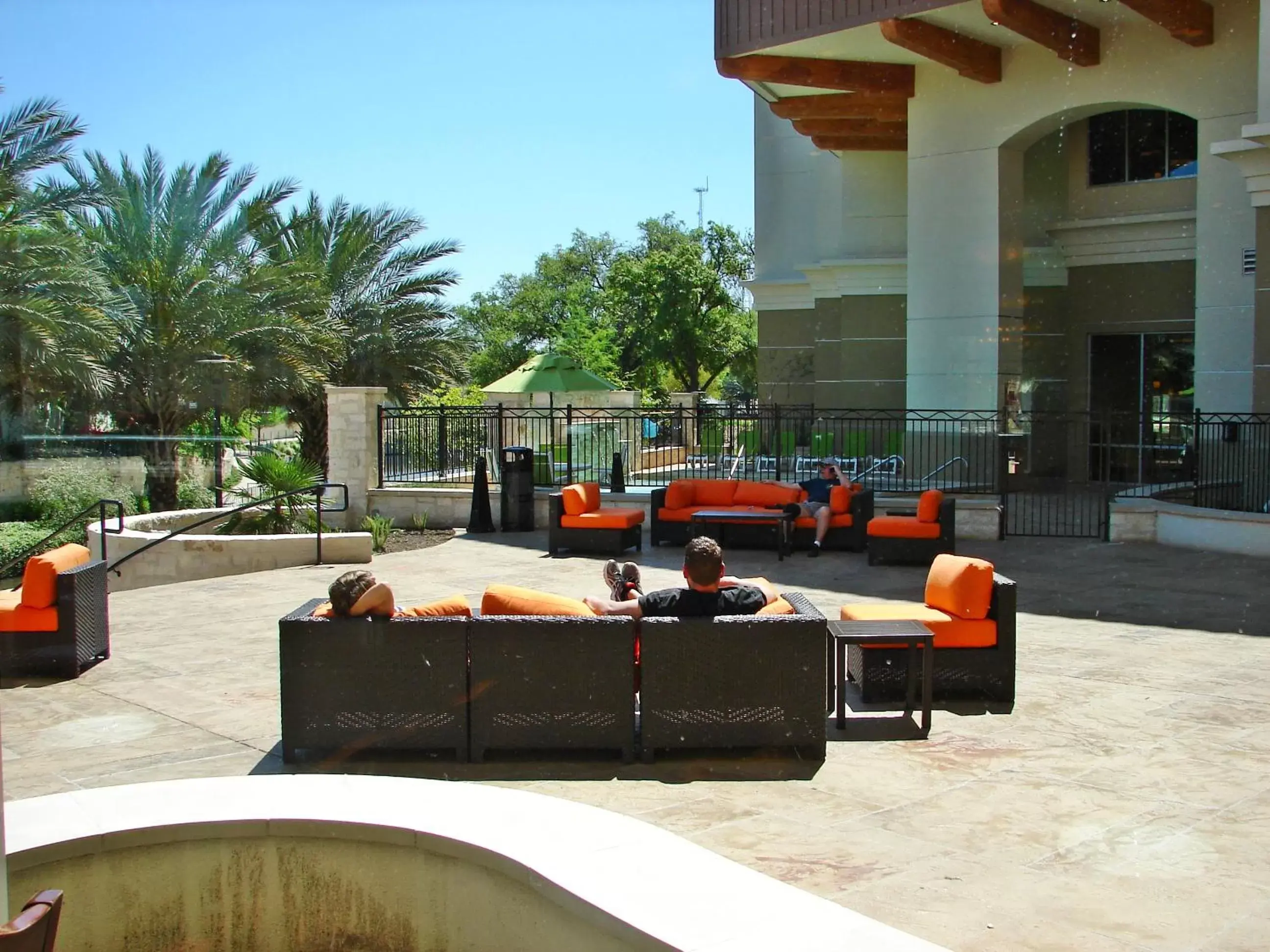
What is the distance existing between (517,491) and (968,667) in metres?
10.8

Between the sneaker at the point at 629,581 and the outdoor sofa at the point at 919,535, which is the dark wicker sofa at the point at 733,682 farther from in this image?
the outdoor sofa at the point at 919,535

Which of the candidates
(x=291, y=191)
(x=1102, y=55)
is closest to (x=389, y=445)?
(x=291, y=191)

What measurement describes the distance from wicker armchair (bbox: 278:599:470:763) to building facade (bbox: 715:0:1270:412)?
13.7 metres

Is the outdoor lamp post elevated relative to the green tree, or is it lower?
lower

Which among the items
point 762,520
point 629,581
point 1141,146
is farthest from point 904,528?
point 1141,146

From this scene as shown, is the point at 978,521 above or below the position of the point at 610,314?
below

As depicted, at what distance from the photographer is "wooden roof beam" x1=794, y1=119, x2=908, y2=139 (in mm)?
24516

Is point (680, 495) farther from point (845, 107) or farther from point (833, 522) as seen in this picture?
point (845, 107)

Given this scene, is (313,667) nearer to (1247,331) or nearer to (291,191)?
(1247,331)

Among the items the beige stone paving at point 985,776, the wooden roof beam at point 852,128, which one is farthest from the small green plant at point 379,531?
the wooden roof beam at point 852,128

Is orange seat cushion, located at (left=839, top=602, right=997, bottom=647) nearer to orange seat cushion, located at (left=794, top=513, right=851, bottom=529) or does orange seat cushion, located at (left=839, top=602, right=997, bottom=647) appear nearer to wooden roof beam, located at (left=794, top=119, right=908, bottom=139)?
orange seat cushion, located at (left=794, top=513, right=851, bottom=529)

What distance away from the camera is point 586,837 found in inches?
172

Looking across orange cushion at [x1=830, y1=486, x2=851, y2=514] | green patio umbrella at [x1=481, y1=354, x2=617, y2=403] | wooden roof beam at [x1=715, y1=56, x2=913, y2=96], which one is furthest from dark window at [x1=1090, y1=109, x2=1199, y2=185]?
orange cushion at [x1=830, y1=486, x2=851, y2=514]

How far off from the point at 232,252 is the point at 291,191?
303 inches
